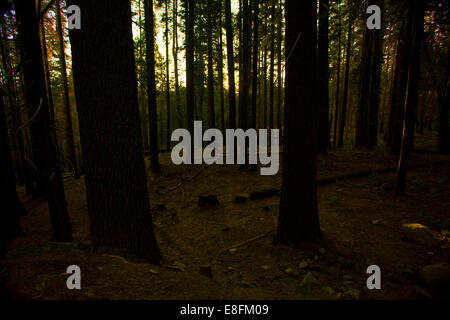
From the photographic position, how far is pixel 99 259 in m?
3.02

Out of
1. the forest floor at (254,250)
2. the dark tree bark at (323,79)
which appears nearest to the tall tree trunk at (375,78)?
the dark tree bark at (323,79)

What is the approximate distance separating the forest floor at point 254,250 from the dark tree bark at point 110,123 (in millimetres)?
545

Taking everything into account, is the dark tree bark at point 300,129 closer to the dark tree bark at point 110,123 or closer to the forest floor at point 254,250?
the forest floor at point 254,250

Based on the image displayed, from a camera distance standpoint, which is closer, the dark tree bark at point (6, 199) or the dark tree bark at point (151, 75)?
the dark tree bark at point (6, 199)

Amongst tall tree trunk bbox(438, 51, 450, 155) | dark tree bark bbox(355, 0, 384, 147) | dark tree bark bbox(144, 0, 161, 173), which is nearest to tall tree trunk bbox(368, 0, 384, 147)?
dark tree bark bbox(355, 0, 384, 147)

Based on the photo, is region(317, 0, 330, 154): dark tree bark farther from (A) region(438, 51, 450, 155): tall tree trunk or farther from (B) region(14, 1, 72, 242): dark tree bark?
(B) region(14, 1, 72, 242): dark tree bark

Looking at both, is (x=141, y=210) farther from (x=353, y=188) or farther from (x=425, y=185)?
(x=425, y=185)

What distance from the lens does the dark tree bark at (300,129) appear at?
424 cm

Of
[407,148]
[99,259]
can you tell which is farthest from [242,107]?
[99,259]

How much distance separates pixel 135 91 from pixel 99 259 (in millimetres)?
2618

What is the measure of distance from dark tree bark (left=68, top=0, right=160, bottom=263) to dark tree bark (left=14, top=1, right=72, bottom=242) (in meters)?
2.06

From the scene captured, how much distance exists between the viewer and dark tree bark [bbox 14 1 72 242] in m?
4.82

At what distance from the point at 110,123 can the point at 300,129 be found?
3.57 meters
